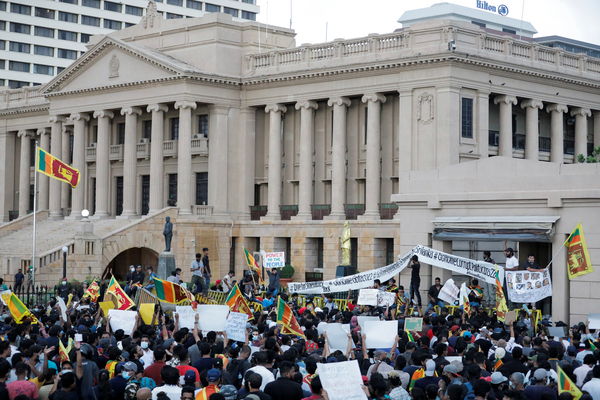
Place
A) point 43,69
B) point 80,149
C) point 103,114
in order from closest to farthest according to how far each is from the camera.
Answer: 1. point 103,114
2. point 80,149
3. point 43,69

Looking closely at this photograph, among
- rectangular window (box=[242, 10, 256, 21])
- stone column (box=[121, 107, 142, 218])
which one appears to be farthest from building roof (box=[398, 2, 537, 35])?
stone column (box=[121, 107, 142, 218])

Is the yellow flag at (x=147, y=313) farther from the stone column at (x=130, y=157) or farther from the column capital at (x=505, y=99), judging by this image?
the stone column at (x=130, y=157)

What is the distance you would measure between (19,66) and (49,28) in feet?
14.7

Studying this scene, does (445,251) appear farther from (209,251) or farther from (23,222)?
(23,222)

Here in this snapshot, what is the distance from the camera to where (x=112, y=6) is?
10250 centimetres

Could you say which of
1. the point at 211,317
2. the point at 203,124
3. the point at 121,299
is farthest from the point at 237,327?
the point at 203,124

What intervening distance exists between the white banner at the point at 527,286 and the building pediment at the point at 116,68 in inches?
1316

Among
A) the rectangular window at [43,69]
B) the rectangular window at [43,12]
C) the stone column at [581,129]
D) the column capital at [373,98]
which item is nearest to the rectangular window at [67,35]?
the rectangular window at [43,12]

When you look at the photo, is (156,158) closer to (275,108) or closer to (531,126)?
(275,108)

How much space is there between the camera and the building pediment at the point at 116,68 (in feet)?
196

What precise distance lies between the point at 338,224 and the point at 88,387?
41.1m

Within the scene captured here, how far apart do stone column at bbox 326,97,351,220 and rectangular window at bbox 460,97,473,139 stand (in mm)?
6489

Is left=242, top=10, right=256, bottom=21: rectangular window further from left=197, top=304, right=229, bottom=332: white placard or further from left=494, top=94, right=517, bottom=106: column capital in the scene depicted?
left=197, top=304, right=229, bottom=332: white placard

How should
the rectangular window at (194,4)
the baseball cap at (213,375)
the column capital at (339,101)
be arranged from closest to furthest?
the baseball cap at (213,375)
the column capital at (339,101)
the rectangular window at (194,4)
